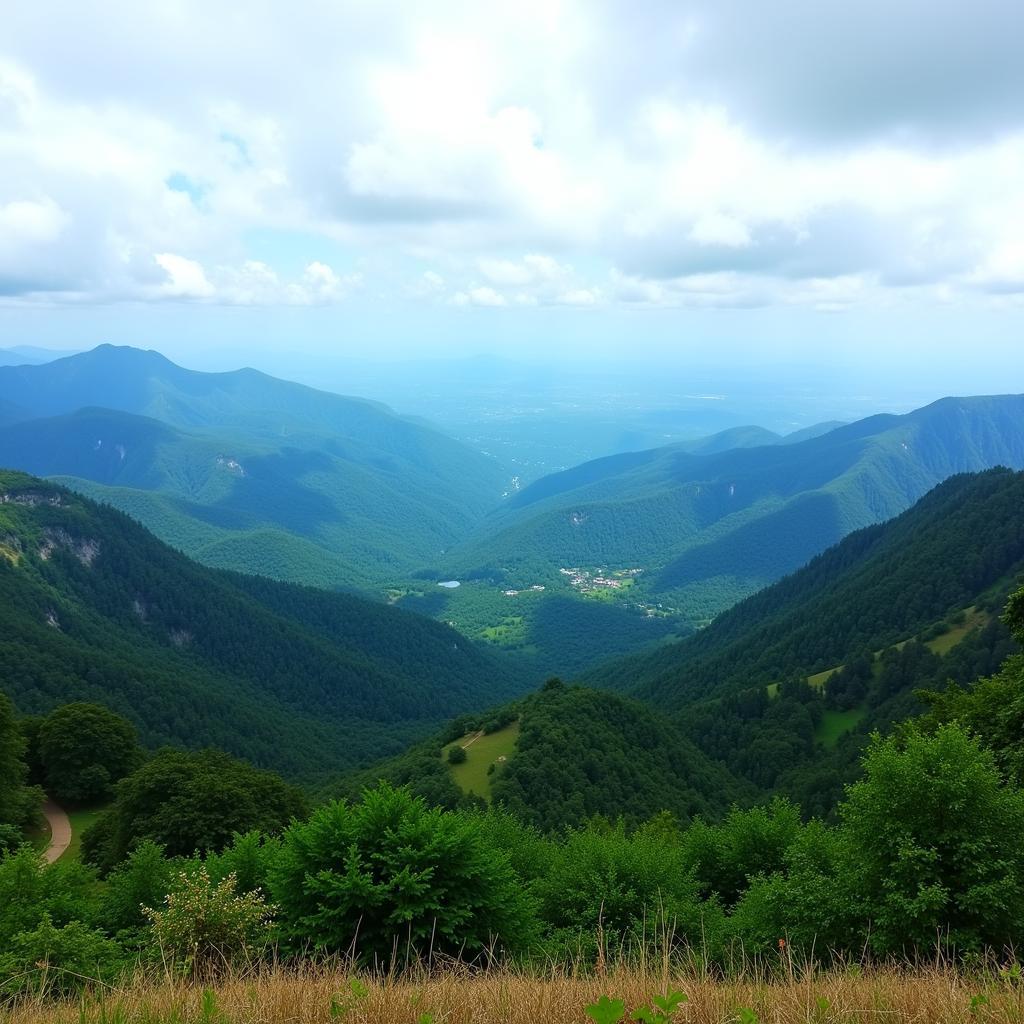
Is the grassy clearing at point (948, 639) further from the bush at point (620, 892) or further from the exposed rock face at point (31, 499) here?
the exposed rock face at point (31, 499)

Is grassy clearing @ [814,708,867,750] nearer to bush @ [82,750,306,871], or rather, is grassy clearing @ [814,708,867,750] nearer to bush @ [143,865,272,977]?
bush @ [82,750,306,871]

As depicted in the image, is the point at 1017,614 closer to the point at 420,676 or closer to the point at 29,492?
the point at 420,676

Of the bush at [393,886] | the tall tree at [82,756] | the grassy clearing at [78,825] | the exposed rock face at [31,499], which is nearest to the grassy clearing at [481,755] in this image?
the tall tree at [82,756]

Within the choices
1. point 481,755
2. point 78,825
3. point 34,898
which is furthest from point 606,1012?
point 481,755

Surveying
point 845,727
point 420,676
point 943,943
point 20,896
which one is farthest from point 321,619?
point 943,943

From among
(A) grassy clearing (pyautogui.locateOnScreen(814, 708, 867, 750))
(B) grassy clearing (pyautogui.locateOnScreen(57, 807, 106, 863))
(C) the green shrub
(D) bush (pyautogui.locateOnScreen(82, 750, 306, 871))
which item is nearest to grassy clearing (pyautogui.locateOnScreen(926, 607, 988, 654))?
Answer: (A) grassy clearing (pyautogui.locateOnScreen(814, 708, 867, 750))

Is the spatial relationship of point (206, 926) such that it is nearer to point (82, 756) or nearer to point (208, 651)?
point (82, 756)
